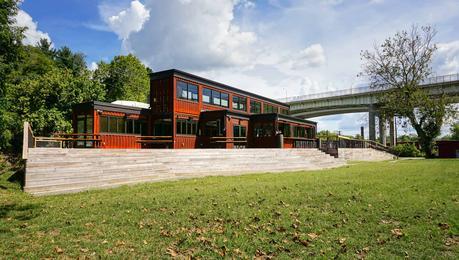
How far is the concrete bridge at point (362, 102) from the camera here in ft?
144

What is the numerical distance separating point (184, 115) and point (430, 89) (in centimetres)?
3915

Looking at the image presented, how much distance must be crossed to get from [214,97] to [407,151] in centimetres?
2781

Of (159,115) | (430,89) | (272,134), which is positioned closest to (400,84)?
(430,89)

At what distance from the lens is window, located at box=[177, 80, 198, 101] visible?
23750 millimetres

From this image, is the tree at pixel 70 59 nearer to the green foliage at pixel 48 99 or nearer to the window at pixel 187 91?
the green foliage at pixel 48 99

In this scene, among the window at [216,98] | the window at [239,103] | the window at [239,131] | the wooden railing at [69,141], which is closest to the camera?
the wooden railing at [69,141]

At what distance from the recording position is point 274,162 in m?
18.6

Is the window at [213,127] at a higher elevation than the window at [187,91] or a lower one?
lower

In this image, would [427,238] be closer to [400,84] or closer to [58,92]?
[58,92]

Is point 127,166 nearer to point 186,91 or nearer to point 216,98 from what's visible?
point 186,91

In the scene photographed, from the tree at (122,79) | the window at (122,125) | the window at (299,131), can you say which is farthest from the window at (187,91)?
the tree at (122,79)

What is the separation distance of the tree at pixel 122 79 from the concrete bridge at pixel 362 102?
31.3m

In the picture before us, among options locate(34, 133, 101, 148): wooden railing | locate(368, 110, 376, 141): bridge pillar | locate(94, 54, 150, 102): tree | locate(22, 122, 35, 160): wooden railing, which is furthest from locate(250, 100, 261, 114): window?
locate(22, 122, 35, 160): wooden railing

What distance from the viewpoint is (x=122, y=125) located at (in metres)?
21.1
